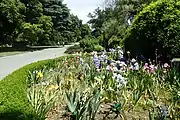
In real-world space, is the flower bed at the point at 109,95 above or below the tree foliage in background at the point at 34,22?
Result: below

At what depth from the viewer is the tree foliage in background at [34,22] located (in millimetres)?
38781

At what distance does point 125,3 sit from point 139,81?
23.0 meters

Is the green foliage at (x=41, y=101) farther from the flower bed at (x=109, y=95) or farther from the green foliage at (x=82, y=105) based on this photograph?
the green foliage at (x=82, y=105)

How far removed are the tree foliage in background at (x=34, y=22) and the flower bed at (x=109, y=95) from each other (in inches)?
1234

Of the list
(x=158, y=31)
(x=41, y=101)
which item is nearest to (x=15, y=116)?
(x=41, y=101)

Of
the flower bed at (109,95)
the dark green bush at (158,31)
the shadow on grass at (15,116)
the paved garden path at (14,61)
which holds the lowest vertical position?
the paved garden path at (14,61)

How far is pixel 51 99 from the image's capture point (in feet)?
18.9

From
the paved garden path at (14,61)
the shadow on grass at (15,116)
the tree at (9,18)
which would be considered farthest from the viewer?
the tree at (9,18)

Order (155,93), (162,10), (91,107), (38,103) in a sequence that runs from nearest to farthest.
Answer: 1. (91,107)
2. (38,103)
3. (155,93)
4. (162,10)

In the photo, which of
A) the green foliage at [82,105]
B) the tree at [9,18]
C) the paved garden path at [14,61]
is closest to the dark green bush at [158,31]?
the green foliage at [82,105]

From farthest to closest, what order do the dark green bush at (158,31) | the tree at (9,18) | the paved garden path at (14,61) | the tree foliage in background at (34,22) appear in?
1. the tree foliage in background at (34,22)
2. the tree at (9,18)
3. the paved garden path at (14,61)
4. the dark green bush at (158,31)

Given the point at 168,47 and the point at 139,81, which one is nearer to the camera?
the point at 139,81

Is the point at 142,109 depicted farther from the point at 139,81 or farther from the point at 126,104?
the point at 139,81

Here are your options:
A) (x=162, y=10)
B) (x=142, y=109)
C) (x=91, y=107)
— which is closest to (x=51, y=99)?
(x=91, y=107)
